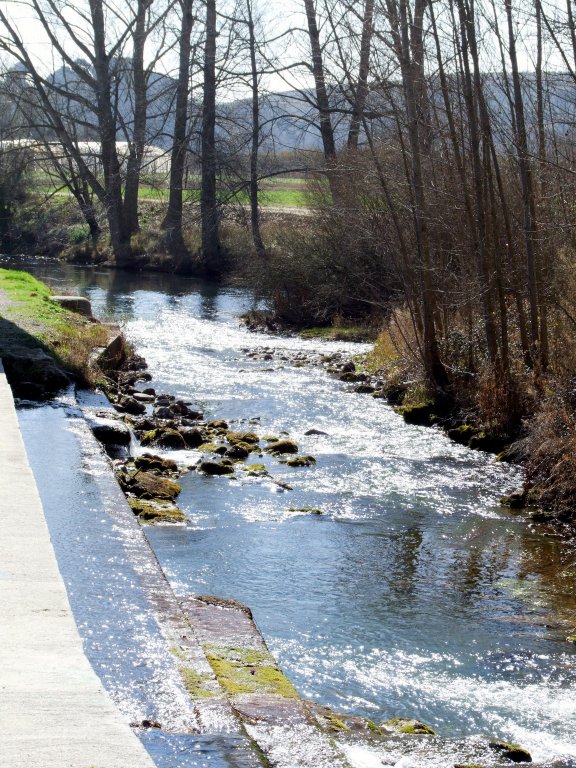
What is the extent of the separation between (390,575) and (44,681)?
15.1 ft

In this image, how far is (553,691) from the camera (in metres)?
6.16

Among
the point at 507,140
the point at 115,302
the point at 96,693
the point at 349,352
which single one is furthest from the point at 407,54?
the point at 115,302

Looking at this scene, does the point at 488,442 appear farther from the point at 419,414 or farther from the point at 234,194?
the point at 234,194

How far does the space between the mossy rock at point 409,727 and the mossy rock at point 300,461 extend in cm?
591

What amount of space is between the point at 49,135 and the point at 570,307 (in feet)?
127

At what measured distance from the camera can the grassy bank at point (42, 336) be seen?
12375 millimetres

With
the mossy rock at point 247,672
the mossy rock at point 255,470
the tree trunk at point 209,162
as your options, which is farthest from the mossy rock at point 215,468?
the tree trunk at point 209,162

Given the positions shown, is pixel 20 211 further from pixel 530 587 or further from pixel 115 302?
pixel 530 587

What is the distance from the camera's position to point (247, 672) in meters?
5.55

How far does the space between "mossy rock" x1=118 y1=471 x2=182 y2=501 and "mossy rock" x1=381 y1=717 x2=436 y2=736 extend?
430 centimetres

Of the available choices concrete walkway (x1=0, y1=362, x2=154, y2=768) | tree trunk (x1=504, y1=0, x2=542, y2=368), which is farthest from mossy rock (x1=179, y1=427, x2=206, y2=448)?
concrete walkway (x1=0, y1=362, x2=154, y2=768)

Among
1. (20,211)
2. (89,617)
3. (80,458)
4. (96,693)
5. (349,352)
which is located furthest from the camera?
(20,211)

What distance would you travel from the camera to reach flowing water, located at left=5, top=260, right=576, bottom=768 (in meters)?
6.03

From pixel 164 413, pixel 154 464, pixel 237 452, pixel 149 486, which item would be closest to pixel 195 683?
pixel 149 486
